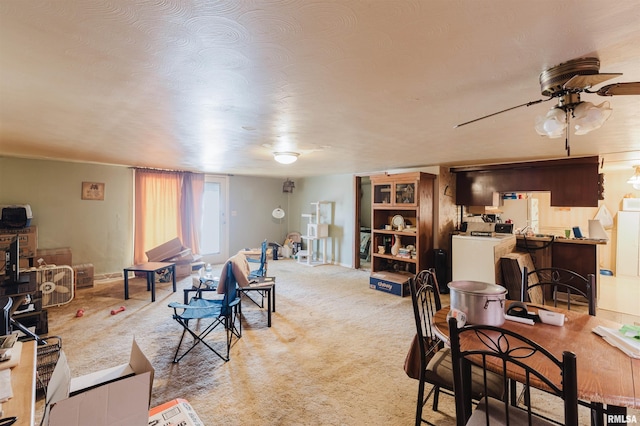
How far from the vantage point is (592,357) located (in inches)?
52.7

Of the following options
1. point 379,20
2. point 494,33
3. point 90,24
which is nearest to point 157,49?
point 90,24

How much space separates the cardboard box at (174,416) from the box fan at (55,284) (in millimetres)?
4056

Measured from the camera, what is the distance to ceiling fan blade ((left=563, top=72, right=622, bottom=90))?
4.60 ft

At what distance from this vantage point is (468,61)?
1499mm

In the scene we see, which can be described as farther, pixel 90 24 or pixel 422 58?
pixel 422 58

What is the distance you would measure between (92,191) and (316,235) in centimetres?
433

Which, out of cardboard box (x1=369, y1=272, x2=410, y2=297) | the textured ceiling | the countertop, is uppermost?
the textured ceiling

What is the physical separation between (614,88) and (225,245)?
22.7 feet

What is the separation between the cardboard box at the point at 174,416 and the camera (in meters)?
1.15

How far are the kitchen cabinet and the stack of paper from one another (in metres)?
6.36

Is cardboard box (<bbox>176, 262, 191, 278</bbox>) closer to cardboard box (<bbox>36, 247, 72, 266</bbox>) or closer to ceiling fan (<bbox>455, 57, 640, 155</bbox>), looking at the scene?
cardboard box (<bbox>36, 247, 72, 266</bbox>)

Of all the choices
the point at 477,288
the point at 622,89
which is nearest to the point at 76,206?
the point at 477,288

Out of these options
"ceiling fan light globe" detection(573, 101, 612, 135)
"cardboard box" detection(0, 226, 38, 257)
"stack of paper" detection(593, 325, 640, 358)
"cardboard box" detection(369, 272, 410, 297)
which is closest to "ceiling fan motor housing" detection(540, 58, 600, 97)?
"ceiling fan light globe" detection(573, 101, 612, 135)

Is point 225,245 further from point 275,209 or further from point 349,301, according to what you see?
point 349,301
